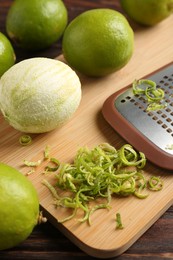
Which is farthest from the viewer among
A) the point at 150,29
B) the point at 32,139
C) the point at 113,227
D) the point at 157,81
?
the point at 150,29

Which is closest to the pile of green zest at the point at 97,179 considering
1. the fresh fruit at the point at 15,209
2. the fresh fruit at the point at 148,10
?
the fresh fruit at the point at 15,209

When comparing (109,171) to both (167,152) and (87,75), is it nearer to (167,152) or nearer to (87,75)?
(167,152)

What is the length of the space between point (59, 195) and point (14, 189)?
22 centimetres

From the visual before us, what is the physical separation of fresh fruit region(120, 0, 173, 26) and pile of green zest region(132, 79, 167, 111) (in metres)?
0.39

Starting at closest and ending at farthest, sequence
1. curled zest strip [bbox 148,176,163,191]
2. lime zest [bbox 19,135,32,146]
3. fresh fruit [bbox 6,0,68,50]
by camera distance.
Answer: curled zest strip [bbox 148,176,163,191]
lime zest [bbox 19,135,32,146]
fresh fruit [bbox 6,0,68,50]

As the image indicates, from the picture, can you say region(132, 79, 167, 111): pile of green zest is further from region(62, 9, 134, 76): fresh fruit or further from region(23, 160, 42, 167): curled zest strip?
region(23, 160, 42, 167): curled zest strip

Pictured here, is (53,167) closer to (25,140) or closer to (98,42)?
(25,140)

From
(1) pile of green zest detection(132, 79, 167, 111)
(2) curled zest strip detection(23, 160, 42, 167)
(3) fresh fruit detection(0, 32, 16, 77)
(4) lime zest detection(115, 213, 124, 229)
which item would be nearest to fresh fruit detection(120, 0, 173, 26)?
(1) pile of green zest detection(132, 79, 167, 111)

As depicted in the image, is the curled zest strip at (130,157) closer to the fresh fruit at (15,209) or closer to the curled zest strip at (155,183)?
the curled zest strip at (155,183)

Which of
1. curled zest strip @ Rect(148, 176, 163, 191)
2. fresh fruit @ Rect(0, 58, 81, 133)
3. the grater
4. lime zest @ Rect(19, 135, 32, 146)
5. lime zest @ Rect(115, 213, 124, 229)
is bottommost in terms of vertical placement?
lime zest @ Rect(115, 213, 124, 229)

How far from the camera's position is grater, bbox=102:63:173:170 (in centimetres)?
152

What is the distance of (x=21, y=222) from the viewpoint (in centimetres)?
124

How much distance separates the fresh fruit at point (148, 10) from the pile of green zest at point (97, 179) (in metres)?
0.70

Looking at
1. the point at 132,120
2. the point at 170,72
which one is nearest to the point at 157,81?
the point at 170,72
